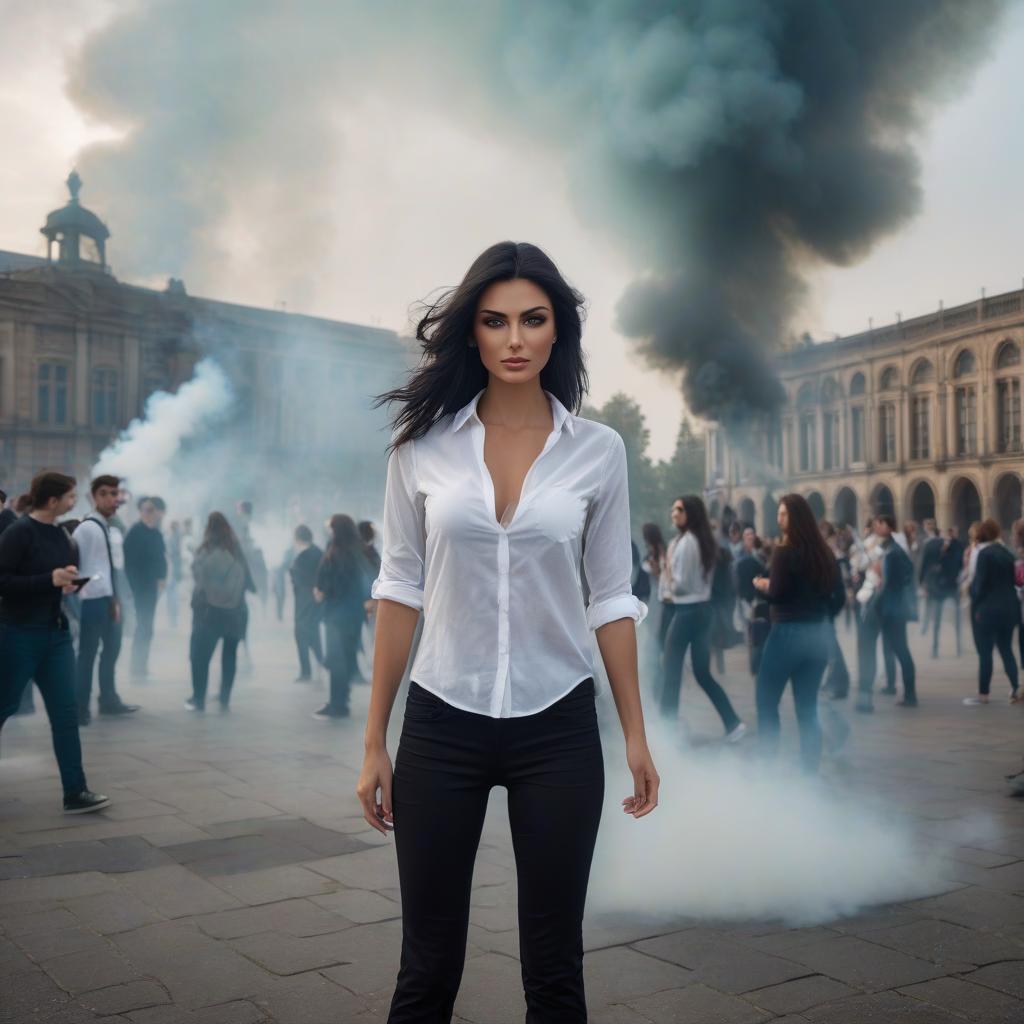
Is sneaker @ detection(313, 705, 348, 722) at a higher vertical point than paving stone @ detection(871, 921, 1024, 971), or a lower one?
higher

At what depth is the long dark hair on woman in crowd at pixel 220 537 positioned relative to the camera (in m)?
9.16

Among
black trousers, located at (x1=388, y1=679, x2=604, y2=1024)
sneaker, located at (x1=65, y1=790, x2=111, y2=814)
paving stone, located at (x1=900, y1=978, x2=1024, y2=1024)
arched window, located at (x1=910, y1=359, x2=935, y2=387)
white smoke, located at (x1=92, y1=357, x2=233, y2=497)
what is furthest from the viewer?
arched window, located at (x1=910, y1=359, x2=935, y2=387)

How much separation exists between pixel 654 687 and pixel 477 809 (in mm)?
7280

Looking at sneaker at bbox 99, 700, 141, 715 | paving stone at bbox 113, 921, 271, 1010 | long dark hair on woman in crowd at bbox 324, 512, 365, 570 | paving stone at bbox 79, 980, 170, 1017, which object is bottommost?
paving stone at bbox 113, 921, 271, 1010

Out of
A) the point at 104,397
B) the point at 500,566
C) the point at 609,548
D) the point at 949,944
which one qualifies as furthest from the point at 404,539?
the point at 104,397

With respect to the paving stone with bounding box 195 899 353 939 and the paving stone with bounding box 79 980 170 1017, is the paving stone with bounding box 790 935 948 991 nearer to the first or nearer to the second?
the paving stone with bounding box 195 899 353 939

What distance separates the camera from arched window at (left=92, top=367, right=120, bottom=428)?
127 feet

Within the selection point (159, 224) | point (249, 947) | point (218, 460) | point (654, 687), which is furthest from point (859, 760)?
point (218, 460)

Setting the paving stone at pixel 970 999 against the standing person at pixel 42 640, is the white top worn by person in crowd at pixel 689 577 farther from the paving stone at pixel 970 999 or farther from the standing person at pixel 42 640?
the paving stone at pixel 970 999

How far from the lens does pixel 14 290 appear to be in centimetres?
3631

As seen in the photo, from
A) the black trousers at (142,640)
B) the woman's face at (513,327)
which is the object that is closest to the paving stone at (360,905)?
the woman's face at (513,327)

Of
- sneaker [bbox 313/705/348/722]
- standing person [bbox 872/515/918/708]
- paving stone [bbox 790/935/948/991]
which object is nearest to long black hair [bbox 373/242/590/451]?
paving stone [bbox 790/935/948/991]

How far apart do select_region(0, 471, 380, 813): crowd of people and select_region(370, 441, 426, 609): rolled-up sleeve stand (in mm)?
3930

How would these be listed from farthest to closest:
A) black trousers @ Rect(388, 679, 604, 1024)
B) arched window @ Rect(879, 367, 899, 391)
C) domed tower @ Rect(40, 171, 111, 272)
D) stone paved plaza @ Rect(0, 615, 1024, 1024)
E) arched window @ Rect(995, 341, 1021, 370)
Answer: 1. arched window @ Rect(879, 367, 899, 391)
2. arched window @ Rect(995, 341, 1021, 370)
3. domed tower @ Rect(40, 171, 111, 272)
4. stone paved plaza @ Rect(0, 615, 1024, 1024)
5. black trousers @ Rect(388, 679, 604, 1024)
